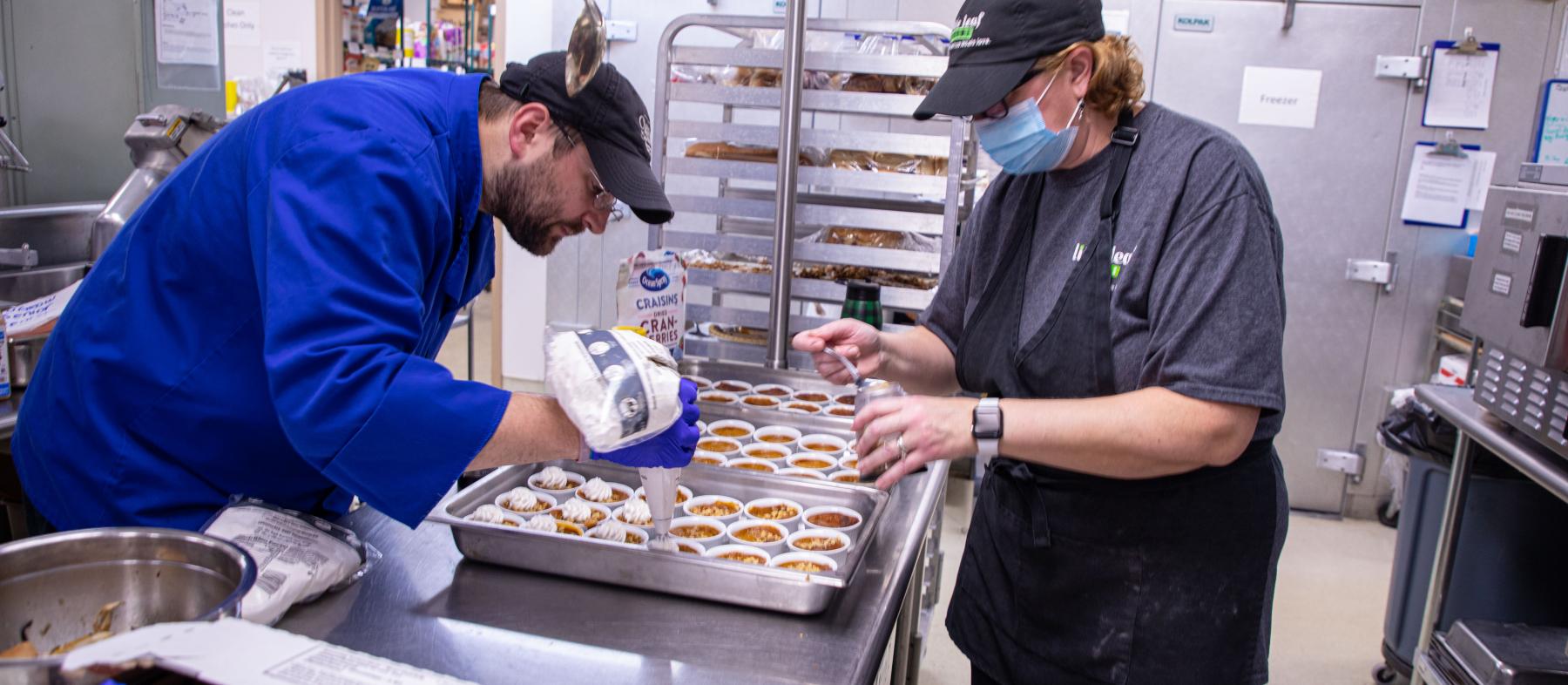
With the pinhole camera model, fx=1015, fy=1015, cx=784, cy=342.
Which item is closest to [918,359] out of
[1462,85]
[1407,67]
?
[1407,67]

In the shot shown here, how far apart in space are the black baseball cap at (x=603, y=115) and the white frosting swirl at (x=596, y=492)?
567mm

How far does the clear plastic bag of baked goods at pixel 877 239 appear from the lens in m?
2.94

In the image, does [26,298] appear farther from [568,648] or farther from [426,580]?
[568,648]

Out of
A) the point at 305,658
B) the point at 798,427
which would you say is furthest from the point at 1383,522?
the point at 305,658

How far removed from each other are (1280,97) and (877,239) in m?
2.60

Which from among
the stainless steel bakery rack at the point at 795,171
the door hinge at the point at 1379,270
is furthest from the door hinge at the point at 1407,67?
the stainless steel bakery rack at the point at 795,171

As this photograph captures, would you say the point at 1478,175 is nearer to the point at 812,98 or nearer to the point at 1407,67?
the point at 1407,67

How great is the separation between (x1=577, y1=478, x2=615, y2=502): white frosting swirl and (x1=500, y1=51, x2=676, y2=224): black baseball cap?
57cm

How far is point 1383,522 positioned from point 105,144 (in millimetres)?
5798

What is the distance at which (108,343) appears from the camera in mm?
1361

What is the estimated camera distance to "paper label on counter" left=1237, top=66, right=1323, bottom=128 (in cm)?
452

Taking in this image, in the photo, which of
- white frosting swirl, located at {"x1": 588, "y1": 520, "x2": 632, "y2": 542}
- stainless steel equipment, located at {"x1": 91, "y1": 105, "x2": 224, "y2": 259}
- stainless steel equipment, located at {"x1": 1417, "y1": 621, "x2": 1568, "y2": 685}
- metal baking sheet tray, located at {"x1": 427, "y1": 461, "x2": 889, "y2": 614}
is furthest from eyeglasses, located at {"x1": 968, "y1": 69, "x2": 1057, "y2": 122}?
stainless steel equipment, located at {"x1": 91, "y1": 105, "x2": 224, "y2": 259}

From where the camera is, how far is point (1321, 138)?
454cm

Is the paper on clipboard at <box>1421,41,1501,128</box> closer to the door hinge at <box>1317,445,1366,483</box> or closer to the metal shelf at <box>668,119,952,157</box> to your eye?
the door hinge at <box>1317,445,1366,483</box>
